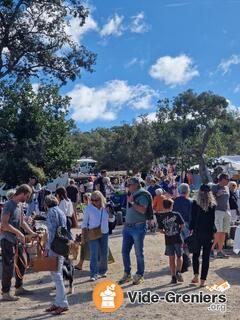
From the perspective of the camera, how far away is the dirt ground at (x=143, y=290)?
6395 mm

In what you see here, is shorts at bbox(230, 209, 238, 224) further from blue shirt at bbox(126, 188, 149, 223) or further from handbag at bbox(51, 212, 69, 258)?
handbag at bbox(51, 212, 69, 258)

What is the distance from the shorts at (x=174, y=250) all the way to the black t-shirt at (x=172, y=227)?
7cm

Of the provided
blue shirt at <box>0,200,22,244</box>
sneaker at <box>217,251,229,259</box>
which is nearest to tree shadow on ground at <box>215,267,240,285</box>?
sneaker at <box>217,251,229,259</box>

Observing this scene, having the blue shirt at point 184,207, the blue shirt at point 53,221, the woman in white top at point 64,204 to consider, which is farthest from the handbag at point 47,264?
the blue shirt at point 184,207

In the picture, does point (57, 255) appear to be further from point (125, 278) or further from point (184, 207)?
point (184, 207)

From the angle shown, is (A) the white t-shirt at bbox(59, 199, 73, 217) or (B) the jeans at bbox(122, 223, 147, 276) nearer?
(B) the jeans at bbox(122, 223, 147, 276)

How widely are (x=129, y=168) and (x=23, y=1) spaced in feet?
102

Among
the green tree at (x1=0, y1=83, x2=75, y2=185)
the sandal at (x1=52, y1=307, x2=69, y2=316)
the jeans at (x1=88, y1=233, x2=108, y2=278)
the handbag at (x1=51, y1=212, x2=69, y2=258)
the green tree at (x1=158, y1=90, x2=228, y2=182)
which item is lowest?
the sandal at (x1=52, y1=307, x2=69, y2=316)

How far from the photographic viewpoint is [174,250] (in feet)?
26.7

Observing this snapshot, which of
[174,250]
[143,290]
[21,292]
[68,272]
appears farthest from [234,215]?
[21,292]

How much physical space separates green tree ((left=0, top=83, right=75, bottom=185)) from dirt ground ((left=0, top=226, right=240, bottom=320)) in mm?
15279

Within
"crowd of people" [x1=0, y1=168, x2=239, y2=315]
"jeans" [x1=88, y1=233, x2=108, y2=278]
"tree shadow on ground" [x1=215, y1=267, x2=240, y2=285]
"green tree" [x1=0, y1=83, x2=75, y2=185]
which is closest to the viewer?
"crowd of people" [x1=0, y1=168, x2=239, y2=315]

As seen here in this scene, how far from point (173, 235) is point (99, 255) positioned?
62.0 inches

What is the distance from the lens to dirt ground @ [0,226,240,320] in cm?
639
